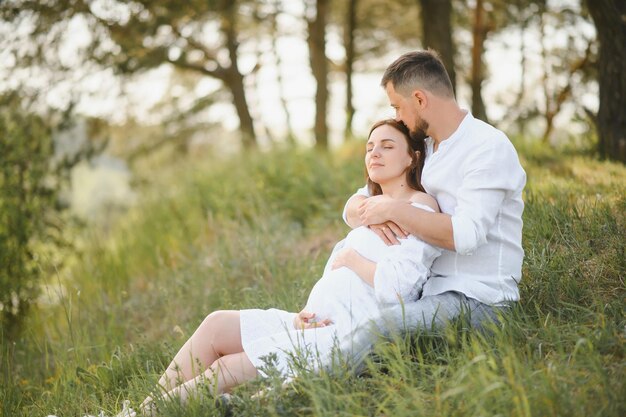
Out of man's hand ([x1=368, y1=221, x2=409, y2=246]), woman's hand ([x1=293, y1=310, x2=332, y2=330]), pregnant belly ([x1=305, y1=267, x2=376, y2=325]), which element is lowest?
woman's hand ([x1=293, y1=310, x2=332, y2=330])

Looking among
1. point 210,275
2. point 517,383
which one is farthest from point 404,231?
point 210,275

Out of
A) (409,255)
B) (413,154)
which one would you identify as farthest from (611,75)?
(409,255)

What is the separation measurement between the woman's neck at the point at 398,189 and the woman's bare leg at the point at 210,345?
1050mm

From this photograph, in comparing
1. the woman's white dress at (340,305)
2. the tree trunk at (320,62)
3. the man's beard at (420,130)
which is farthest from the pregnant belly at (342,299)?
the tree trunk at (320,62)

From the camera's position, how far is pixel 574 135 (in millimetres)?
7961

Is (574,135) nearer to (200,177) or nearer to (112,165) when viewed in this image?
(200,177)

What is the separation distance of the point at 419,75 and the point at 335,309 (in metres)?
1.26

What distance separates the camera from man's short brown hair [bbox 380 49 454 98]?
331 cm

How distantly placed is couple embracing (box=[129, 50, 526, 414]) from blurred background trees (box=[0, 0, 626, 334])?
3.35m

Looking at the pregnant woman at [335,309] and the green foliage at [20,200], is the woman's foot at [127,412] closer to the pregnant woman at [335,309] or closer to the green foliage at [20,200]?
the pregnant woman at [335,309]

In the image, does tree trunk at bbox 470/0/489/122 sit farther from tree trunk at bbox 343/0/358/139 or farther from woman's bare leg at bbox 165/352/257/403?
woman's bare leg at bbox 165/352/257/403

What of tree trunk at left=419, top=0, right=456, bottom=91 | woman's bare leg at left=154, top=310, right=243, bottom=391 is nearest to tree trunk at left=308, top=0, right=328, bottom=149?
tree trunk at left=419, top=0, right=456, bottom=91

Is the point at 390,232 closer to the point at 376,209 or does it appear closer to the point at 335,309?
the point at 376,209

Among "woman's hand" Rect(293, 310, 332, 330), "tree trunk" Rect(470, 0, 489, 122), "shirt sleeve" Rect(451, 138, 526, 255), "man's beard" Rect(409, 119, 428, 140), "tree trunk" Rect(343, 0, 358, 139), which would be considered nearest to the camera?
"shirt sleeve" Rect(451, 138, 526, 255)
